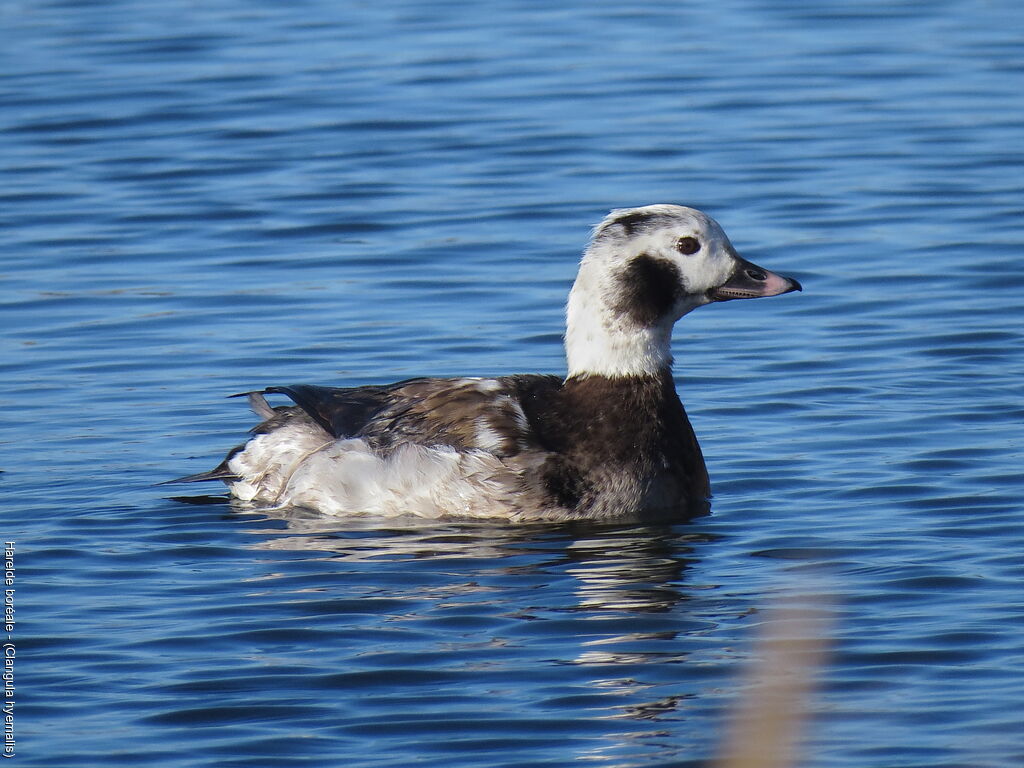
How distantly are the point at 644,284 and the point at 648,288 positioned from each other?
29 mm

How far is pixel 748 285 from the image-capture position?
30.4ft

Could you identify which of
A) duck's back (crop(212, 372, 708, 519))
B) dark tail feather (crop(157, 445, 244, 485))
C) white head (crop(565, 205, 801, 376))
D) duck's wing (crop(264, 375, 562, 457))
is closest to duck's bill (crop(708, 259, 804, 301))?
white head (crop(565, 205, 801, 376))

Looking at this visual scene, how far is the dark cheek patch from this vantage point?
905 centimetres

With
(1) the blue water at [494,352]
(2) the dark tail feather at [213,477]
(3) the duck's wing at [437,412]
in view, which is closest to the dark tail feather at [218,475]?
(2) the dark tail feather at [213,477]

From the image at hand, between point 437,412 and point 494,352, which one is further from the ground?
point 437,412

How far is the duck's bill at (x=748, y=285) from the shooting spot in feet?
30.3

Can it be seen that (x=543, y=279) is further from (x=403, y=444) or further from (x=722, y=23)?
(x=722, y=23)

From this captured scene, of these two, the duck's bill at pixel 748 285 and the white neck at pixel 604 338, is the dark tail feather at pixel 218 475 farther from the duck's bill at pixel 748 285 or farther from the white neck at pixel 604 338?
the duck's bill at pixel 748 285

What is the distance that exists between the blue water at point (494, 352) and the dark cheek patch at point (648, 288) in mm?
900

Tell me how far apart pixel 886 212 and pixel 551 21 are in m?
7.70

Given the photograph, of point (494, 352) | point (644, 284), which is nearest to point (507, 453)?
point (644, 284)

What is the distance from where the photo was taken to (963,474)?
936cm

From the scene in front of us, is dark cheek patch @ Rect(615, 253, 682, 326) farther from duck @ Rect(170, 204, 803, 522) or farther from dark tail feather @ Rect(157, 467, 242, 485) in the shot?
dark tail feather @ Rect(157, 467, 242, 485)

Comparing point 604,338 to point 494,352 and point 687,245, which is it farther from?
point 494,352
